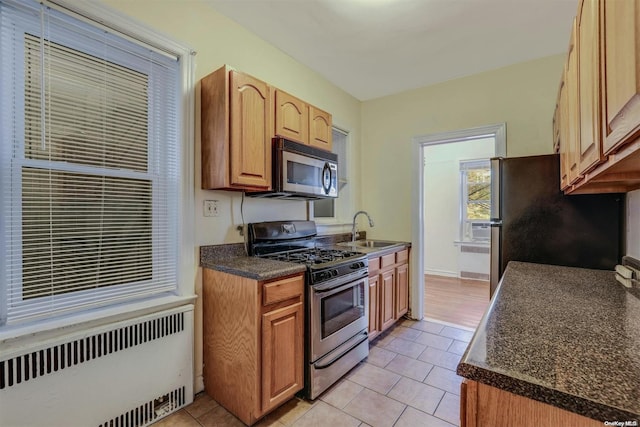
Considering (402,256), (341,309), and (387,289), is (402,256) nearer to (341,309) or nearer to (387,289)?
(387,289)

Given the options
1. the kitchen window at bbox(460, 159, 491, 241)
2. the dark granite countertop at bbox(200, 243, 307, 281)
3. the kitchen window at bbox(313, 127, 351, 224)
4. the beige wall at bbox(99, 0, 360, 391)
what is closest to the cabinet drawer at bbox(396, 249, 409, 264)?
the kitchen window at bbox(313, 127, 351, 224)

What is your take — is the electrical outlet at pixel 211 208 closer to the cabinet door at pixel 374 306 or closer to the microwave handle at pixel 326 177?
the microwave handle at pixel 326 177

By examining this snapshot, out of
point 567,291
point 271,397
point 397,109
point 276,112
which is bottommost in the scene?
point 271,397

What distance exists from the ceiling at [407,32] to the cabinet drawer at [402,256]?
6.20ft

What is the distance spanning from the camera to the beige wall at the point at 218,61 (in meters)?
1.79

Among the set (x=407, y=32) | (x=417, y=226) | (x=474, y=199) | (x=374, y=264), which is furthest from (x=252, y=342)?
(x=474, y=199)

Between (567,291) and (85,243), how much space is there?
239 centimetres

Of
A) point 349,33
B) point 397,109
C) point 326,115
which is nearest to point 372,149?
point 397,109

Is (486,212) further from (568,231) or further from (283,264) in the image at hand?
(283,264)

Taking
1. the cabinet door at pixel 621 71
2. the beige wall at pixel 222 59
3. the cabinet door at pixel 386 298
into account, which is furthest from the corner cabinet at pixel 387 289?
the cabinet door at pixel 621 71

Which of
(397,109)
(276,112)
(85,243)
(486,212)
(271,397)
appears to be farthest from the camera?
(486,212)

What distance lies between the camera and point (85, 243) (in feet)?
A: 4.97

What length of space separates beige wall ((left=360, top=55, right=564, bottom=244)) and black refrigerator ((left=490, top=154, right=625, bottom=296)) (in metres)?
0.76

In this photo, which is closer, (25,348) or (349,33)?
(25,348)
